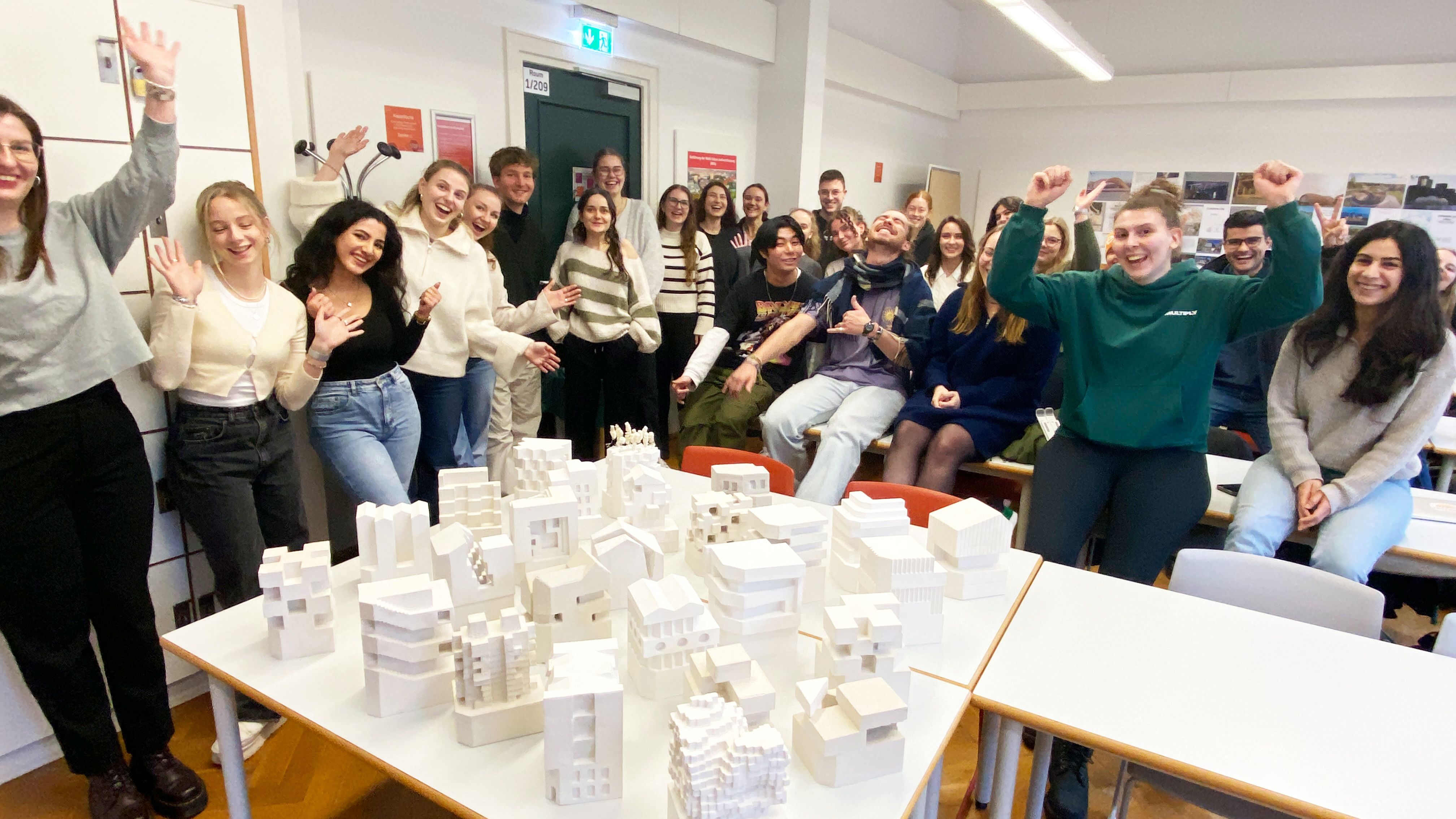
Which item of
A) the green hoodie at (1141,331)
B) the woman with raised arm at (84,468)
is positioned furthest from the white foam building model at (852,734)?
the woman with raised arm at (84,468)

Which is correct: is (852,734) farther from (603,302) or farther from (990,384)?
(603,302)

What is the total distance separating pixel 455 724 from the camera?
1313 millimetres

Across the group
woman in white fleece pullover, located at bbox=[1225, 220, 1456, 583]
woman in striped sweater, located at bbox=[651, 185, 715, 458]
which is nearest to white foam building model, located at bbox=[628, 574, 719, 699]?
woman in white fleece pullover, located at bbox=[1225, 220, 1456, 583]

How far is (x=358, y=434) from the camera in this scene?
252 cm

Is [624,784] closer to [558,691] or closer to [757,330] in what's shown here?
[558,691]

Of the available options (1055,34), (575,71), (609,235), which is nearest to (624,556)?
(609,235)

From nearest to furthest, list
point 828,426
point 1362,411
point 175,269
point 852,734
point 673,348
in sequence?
point 852,734
point 175,269
point 1362,411
point 828,426
point 673,348

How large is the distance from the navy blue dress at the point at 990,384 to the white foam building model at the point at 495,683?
83.4 inches

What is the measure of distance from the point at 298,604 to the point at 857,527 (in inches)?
44.5

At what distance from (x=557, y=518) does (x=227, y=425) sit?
116cm

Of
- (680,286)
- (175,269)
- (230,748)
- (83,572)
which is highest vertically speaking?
(175,269)

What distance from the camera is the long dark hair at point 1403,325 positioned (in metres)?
2.28

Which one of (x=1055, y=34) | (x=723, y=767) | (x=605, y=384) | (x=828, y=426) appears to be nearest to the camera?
(x=723, y=767)

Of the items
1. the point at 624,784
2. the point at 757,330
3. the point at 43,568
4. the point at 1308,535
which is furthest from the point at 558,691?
the point at 757,330
